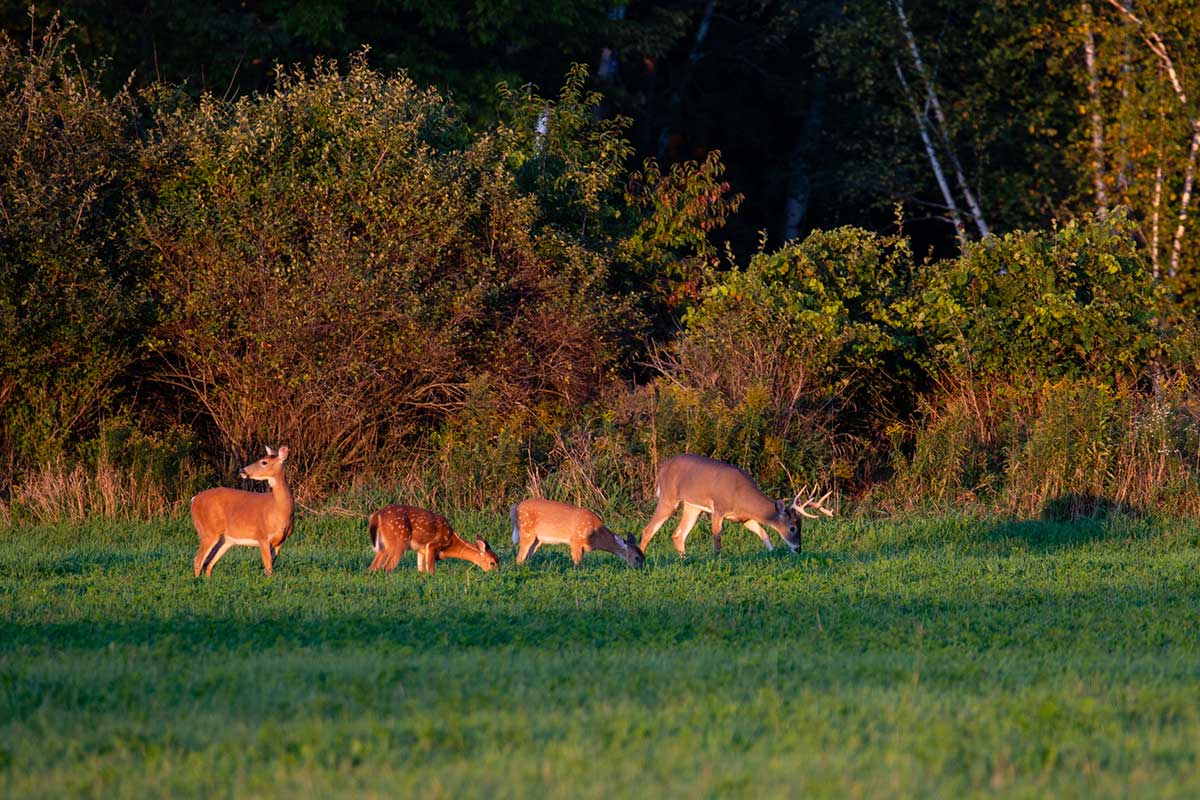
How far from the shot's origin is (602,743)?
633cm

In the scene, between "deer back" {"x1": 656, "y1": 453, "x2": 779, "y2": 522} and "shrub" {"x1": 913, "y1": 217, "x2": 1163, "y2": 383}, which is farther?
"shrub" {"x1": 913, "y1": 217, "x2": 1163, "y2": 383}

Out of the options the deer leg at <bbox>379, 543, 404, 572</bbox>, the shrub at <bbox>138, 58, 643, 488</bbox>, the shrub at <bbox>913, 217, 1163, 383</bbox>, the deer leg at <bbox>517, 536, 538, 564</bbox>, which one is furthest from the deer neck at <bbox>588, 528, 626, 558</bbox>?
the shrub at <bbox>913, 217, 1163, 383</bbox>

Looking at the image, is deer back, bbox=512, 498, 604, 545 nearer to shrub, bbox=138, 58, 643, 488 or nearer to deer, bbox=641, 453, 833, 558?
deer, bbox=641, 453, 833, 558

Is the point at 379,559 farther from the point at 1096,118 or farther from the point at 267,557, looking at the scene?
the point at 1096,118

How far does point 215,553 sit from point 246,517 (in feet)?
2.13

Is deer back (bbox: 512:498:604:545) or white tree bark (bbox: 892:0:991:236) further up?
white tree bark (bbox: 892:0:991:236)

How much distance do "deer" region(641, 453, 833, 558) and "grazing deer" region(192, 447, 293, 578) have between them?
3596mm

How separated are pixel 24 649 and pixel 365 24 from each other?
60.3 ft

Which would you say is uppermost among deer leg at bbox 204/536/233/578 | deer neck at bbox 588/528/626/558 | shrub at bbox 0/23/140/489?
shrub at bbox 0/23/140/489

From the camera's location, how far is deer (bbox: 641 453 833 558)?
45.7ft

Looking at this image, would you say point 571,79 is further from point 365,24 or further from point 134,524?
point 134,524

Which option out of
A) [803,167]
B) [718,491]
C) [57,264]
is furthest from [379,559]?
[803,167]

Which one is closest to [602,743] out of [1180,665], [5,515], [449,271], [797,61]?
[1180,665]

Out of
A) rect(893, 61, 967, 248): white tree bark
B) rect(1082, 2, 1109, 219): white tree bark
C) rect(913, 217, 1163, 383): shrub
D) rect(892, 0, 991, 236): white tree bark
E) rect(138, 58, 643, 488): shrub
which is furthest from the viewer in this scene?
rect(893, 61, 967, 248): white tree bark
